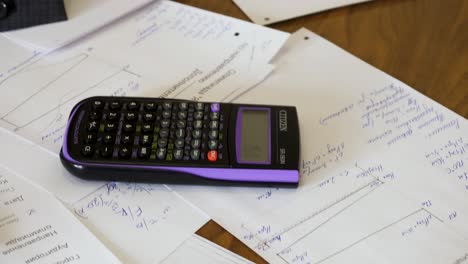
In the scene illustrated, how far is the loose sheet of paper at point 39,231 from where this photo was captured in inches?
16.4

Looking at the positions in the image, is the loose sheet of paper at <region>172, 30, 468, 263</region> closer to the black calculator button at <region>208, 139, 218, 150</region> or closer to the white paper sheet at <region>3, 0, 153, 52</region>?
the black calculator button at <region>208, 139, 218, 150</region>

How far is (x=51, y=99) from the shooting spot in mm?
539

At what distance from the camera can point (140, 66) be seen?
0.58 m

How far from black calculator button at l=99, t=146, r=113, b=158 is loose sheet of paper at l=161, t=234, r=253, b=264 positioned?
10 centimetres

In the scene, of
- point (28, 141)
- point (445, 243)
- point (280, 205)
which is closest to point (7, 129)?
point (28, 141)

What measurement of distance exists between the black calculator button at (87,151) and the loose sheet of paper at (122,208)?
32 millimetres

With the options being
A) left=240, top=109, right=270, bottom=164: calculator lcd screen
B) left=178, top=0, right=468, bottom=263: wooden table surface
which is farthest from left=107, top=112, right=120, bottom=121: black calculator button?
left=178, top=0, right=468, bottom=263: wooden table surface

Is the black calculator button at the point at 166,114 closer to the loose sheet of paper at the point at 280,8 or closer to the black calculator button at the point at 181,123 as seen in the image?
the black calculator button at the point at 181,123

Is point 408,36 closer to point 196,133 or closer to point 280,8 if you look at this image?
point 280,8

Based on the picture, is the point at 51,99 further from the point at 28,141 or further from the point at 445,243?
the point at 445,243

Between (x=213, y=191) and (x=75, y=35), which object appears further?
(x=75, y=35)

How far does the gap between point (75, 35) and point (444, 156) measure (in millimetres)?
429

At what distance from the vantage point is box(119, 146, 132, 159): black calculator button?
1.48 feet

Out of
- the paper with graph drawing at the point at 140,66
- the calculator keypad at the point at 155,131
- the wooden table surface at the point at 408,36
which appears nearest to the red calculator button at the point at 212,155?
the calculator keypad at the point at 155,131
